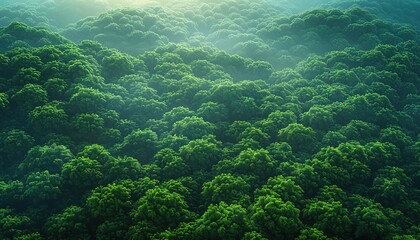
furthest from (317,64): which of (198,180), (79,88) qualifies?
(79,88)

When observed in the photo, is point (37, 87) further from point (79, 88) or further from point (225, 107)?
point (225, 107)

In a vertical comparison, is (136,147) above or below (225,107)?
below

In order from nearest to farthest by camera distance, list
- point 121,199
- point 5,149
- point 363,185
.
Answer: point 121,199
point 363,185
point 5,149

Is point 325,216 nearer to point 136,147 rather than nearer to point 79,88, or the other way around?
point 136,147

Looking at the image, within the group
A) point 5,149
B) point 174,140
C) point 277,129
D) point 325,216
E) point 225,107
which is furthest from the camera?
point 225,107

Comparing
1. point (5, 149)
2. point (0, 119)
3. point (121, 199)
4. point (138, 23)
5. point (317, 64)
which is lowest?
point (121, 199)

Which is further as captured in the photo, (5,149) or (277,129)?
(277,129)

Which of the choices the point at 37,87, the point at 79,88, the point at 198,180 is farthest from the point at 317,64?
the point at 37,87
